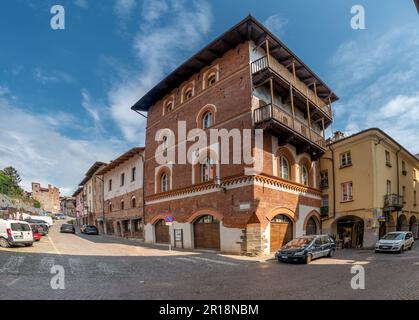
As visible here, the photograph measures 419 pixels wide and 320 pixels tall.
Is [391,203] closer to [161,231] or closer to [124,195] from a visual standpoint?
[161,231]

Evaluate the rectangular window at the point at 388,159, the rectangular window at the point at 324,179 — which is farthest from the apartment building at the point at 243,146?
the rectangular window at the point at 388,159

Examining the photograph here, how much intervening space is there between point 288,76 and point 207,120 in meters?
6.44

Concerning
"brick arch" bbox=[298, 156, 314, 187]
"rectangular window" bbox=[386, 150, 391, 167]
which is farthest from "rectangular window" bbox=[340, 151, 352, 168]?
"rectangular window" bbox=[386, 150, 391, 167]

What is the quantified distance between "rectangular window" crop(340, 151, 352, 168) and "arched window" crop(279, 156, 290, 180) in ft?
18.3

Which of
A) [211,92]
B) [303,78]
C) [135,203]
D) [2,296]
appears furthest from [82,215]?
[2,296]

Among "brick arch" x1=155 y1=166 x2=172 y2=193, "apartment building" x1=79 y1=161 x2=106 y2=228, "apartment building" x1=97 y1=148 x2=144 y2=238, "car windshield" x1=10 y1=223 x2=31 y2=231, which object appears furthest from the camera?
"apartment building" x1=79 y1=161 x2=106 y2=228

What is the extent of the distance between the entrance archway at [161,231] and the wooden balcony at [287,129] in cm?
1154

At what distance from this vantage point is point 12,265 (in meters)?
10.8

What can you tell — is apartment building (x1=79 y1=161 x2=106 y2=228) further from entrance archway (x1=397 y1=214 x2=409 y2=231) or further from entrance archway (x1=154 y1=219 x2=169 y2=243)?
entrance archway (x1=397 y1=214 x2=409 y2=231)

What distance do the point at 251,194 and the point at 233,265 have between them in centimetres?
452

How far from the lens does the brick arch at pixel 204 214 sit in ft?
59.0

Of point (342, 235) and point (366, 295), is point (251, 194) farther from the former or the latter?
point (342, 235)

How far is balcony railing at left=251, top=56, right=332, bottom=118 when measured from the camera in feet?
59.3

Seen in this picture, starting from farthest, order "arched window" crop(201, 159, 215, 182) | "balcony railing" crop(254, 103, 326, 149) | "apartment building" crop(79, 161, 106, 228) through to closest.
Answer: "apartment building" crop(79, 161, 106, 228) → "arched window" crop(201, 159, 215, 182) → "balcony railing" crop(254, 103, 326, 149)
